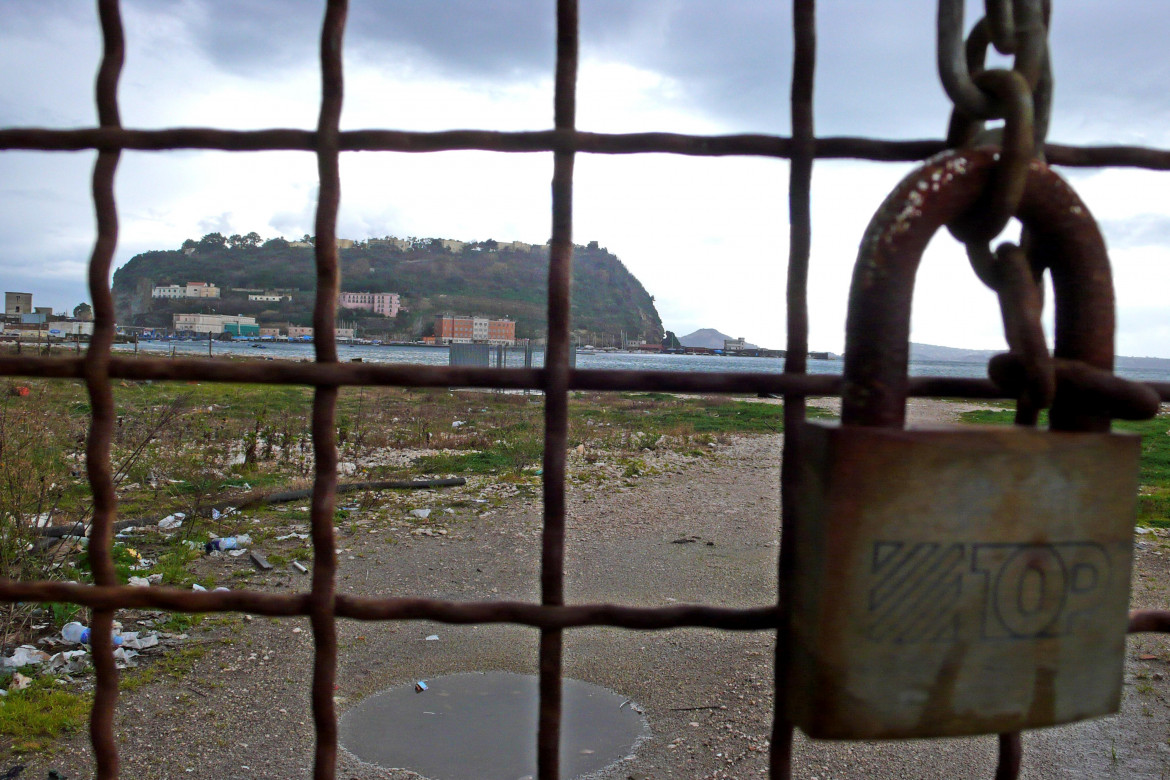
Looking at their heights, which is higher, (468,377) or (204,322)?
(204,322)

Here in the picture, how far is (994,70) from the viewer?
3.17ft

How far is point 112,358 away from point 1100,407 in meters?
1.46

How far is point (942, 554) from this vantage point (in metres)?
0.88

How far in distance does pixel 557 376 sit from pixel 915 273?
0.51 meters

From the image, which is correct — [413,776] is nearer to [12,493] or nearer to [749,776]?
[749,776]

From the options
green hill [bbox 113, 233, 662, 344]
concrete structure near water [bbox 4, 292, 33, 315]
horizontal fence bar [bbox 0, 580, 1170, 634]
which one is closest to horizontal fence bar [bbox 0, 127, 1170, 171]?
horizontal fence bar [bbox 0, 580, 1170, 634]

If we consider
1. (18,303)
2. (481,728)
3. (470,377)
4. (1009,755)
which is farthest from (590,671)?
(18,303)

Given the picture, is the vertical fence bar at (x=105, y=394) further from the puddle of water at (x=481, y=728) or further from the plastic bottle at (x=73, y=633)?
the plastic bottle at (x=73, y=633)

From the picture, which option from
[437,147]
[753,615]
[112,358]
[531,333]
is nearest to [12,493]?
[112,358]

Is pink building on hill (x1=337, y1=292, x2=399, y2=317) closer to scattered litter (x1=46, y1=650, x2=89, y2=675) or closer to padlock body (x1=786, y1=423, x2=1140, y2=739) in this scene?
scattered litter (x1=46, y1=650, x2=89, y2=675)

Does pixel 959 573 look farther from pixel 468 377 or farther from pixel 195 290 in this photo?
pixel 195 290

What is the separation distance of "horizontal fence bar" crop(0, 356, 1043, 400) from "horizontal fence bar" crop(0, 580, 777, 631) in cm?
33

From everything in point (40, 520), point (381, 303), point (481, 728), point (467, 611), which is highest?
point (381, 303)

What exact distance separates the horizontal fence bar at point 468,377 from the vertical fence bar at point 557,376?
49 mm
